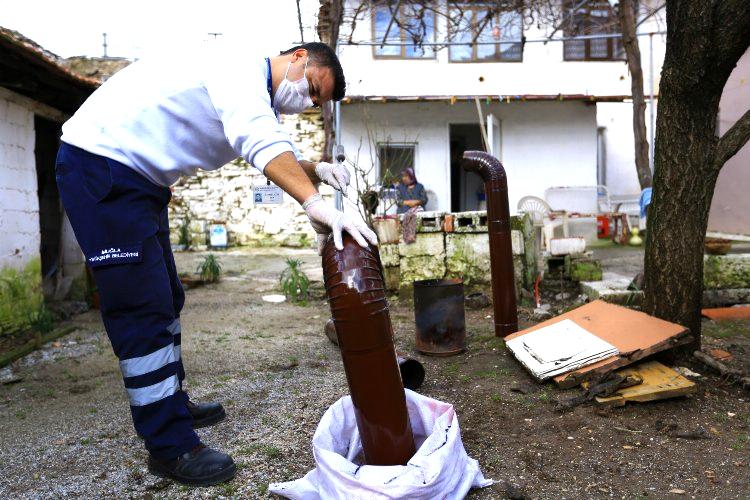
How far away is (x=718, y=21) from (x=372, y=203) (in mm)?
4202

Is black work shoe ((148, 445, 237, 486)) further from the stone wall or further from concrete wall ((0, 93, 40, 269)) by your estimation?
the stone wall

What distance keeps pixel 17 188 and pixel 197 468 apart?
422 cm

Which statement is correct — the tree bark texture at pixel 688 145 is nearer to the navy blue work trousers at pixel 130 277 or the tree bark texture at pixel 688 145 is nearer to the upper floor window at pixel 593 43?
the navy blue work trousers at pixel 130 277

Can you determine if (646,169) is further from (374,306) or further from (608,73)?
(374,306)

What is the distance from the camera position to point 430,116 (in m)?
11.1

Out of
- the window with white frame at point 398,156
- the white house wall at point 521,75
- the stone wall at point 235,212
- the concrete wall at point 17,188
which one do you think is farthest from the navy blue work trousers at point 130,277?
the stone wall at point 235,212

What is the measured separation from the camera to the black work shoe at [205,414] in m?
2.84

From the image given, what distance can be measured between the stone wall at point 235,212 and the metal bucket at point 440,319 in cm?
817

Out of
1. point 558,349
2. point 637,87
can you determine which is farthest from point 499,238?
point 637,87

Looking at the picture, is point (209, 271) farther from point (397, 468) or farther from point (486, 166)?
point (397, 468)

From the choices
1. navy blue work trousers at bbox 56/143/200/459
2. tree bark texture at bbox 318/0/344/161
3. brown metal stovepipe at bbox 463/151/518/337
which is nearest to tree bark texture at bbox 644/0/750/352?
brown metal stovepipe at bbox 463/151/518/337

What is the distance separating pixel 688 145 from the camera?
3191 mm

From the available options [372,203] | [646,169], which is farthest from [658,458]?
[646,169]

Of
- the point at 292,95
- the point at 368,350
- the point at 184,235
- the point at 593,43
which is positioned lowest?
the point at 368,350
